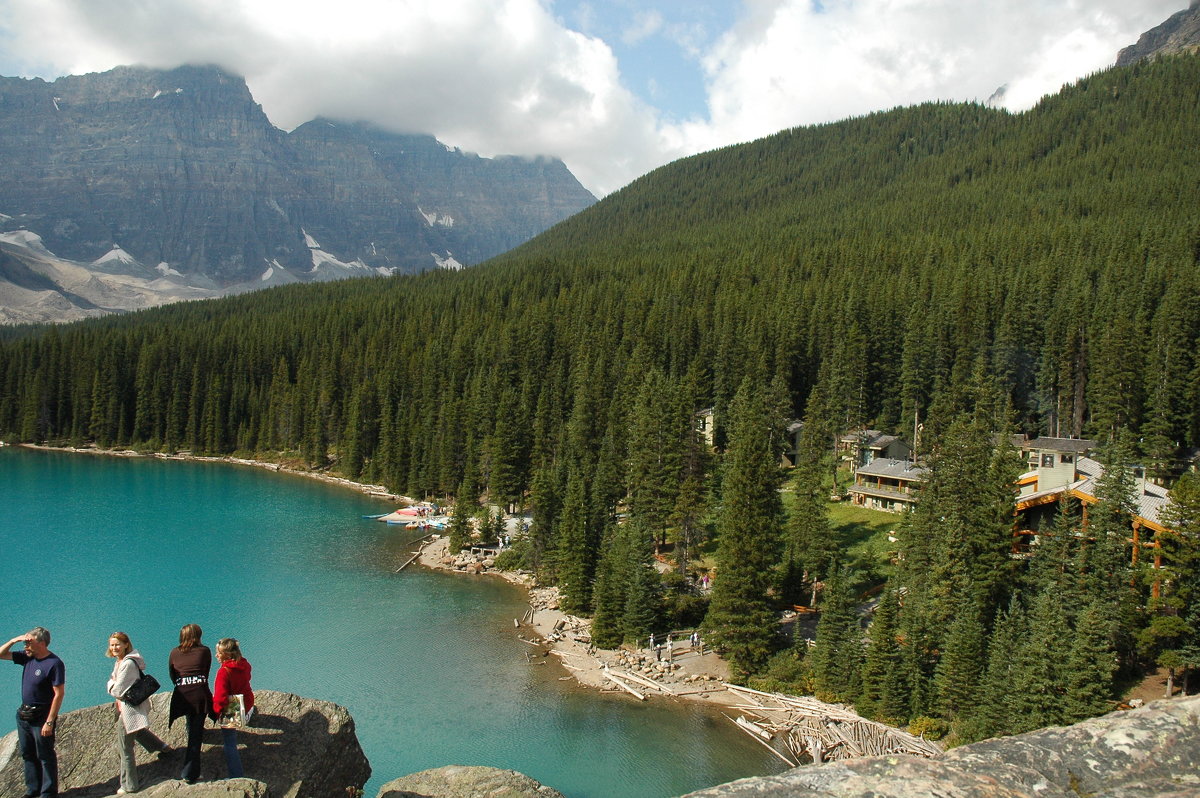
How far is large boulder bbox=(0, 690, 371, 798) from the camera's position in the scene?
31.1 feet

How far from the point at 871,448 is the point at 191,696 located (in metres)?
62.8

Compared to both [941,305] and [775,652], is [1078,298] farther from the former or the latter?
[775,652]

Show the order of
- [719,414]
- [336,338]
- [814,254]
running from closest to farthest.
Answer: [719,414] < [814,254] < [336,338]

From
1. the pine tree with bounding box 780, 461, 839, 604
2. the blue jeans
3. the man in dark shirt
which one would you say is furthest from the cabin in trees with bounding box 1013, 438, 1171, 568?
the man in dark shirt

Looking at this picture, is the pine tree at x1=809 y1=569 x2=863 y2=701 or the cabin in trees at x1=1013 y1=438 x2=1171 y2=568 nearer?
the pine tree at x1=809 y1=569 x2=863 y2=701

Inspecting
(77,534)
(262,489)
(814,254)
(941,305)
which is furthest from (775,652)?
(814,254)

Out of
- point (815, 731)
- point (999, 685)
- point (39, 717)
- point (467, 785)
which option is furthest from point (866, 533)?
point (39, 717)

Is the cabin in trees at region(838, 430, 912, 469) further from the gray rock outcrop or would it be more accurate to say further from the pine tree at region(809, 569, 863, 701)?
the gray rock outcrop

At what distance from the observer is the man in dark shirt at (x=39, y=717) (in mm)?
9195

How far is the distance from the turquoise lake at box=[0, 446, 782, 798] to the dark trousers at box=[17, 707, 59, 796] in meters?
2.22

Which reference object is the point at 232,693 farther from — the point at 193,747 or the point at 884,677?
the point at 884,677

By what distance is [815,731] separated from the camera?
33125 millimetres

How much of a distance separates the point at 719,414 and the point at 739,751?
47.2 metres

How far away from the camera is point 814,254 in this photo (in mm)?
116500
